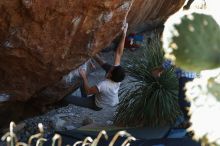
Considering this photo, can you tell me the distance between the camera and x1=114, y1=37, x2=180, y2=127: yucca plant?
23.2ft

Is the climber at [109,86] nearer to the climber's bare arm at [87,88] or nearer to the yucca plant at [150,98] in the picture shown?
the climber's bare arm at [87,88]

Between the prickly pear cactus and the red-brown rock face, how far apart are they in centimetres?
279

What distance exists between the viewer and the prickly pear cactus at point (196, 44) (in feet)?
7.38

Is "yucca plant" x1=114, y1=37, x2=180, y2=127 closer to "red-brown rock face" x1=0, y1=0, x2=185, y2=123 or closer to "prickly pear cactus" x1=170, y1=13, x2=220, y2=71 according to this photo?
"red-brown rock face" x1=0, y1=0, x2=185, y2=123

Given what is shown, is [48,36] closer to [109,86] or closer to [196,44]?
[109,86]

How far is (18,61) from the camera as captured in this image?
5621 mm

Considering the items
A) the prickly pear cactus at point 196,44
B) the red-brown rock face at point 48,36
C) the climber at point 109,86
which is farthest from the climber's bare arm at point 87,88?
the prickly pear cactus at point 196,44

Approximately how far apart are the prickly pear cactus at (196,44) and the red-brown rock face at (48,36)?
2789 mm

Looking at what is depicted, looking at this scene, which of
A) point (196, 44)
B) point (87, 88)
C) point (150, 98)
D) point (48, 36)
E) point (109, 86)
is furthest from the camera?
point (150, 98)

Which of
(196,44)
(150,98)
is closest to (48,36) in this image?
(150,98)

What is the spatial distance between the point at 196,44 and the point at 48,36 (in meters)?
3.17

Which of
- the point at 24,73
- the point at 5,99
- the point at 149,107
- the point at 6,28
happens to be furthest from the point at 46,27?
the point at 149,107

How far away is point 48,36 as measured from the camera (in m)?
5.25

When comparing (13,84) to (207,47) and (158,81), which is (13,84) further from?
(207,47)
